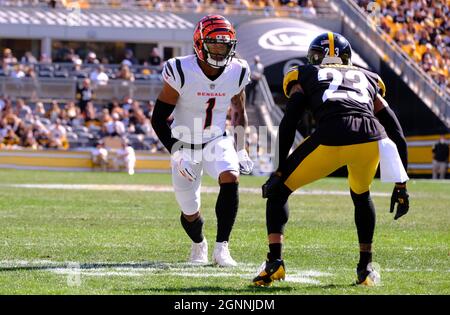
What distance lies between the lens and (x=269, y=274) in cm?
673

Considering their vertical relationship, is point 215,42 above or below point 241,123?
above

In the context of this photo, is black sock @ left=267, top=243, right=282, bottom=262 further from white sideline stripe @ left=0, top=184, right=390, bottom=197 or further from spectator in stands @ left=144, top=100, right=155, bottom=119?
spectator in stands @ left=144, top=100, right=155, bottom=119

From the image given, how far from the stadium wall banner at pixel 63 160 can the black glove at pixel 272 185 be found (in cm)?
2200

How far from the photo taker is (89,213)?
516 inches

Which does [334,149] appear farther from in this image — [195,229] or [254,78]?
[254,78]

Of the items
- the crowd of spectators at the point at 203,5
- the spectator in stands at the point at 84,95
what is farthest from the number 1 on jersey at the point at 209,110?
the crowd of spectators at the point at 203,5

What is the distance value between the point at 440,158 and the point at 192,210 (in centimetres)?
2132

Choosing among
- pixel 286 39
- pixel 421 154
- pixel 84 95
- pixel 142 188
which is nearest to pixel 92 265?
pixel 142 188

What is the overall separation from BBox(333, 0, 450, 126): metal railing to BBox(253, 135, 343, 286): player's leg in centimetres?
2431

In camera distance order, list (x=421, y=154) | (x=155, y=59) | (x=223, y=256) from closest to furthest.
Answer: (x=223, y=256)
(x=421, y=154)
(x=155, y=59)

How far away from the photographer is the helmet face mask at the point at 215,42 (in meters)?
7.93

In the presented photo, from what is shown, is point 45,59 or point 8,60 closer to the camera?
point 8,60

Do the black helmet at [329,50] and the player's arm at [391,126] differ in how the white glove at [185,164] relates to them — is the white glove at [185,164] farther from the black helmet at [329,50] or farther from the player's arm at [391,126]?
the player's arm at [391,126]
